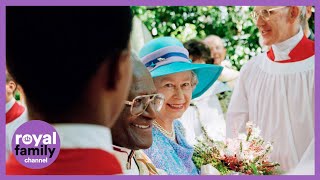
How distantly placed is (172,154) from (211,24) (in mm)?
500

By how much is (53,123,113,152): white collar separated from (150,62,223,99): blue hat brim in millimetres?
693

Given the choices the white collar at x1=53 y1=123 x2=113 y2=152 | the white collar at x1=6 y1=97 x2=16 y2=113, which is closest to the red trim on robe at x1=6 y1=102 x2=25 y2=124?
the white collar at x1=6 y1=97 x2=16 y2=113

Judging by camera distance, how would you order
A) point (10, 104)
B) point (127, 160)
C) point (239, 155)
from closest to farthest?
1. point (127, 160)
2. point (10, 104)
3. point (239, 155)

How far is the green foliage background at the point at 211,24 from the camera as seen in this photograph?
1731 mm

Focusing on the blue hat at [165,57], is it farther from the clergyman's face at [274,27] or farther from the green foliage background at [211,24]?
the clergyman's face at [274,27]

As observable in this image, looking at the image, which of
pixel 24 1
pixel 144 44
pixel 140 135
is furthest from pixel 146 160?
pixel 24 1

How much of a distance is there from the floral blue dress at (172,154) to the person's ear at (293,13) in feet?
1.45

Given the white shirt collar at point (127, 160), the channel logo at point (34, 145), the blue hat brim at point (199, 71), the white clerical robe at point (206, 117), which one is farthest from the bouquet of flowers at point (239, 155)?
the channel logo at point (34, 145)

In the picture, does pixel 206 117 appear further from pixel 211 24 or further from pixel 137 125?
pixel 137 125

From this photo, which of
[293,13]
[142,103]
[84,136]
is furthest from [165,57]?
[84,136]

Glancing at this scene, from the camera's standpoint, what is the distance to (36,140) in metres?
1.50

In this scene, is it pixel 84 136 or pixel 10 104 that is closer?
pixel 84 136

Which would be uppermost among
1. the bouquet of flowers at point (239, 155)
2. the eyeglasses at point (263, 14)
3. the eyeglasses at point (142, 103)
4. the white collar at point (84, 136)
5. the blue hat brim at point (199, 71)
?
the eyeglasses at point (263, 14)

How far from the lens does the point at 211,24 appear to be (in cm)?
195
